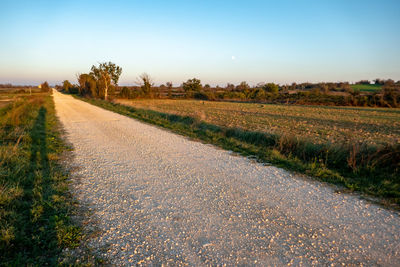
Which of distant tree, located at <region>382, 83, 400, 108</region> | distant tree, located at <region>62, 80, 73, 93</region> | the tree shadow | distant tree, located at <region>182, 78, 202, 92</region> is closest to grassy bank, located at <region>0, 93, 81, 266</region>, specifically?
the tree shadow

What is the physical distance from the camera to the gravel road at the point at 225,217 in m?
2.75

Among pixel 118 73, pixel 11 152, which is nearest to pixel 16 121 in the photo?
pixel 11 152

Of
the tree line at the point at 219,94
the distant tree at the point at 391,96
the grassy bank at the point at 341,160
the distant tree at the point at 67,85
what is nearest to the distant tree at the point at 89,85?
the tree line at the point at 219,94

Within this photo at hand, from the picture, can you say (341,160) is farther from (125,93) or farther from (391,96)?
(125,93)

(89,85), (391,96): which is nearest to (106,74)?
(89,85)

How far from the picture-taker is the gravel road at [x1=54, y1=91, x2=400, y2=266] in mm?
2752

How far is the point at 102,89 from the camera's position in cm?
4316

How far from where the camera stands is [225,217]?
11.7 ft

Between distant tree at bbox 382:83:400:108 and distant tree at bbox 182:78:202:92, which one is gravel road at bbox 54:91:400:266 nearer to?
distant tree at bbox 382:83:400:108

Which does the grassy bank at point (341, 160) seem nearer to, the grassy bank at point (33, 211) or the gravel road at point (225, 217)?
the gravel road at point (225, 217)

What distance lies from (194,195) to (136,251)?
67.0 inches

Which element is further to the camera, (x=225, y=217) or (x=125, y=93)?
(x=125, y=93)

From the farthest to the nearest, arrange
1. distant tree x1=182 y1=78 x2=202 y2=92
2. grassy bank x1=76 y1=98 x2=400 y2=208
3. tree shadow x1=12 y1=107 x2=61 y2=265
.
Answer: distant tree x1=182 y1=78 x2=202 y2=92
grassy bank x1=76 y1=98 x2=400 y2=208
tree shadow x1=12 y1=107 x2=61 y2=265

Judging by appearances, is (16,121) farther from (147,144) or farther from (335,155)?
(335,155)
